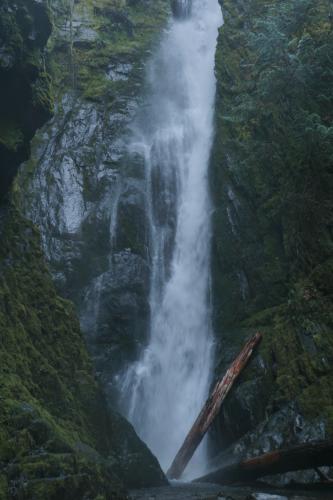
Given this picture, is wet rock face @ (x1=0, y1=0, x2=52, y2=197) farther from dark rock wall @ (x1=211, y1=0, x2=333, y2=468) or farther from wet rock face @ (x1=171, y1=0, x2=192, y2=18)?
wet rock face @ (x1=171, y1=0, x2=192, y2=18)

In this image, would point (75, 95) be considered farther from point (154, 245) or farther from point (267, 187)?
point (267, 187)

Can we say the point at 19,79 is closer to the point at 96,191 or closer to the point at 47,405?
the point at 47,405

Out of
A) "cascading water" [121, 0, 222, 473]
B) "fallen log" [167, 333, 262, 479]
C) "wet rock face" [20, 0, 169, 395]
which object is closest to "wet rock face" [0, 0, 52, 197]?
"fallen log" [167, 333, 262, 479]

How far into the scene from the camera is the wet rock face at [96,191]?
15062mm

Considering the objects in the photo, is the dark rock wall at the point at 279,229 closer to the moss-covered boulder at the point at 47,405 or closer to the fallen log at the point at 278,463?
the fallen log at the point at 278,463

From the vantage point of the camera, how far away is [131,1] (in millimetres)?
25734

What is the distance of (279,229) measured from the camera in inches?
542

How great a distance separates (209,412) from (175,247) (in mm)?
6628

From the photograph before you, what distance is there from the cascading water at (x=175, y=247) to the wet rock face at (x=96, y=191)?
20.3 inches

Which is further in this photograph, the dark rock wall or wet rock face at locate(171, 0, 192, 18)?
wet rock face at locate(171, 0, 192, 18)

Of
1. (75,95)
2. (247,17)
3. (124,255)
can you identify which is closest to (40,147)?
(75,95)

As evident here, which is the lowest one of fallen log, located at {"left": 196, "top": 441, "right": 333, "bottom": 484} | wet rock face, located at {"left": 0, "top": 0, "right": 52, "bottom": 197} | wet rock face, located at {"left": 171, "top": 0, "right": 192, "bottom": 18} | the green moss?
fallen log, located at {"left": 196, "top": 441, "right": 333, "bottom": 484}

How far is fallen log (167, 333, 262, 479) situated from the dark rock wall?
0.76 feet

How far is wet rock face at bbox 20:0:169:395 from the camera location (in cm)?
1506
